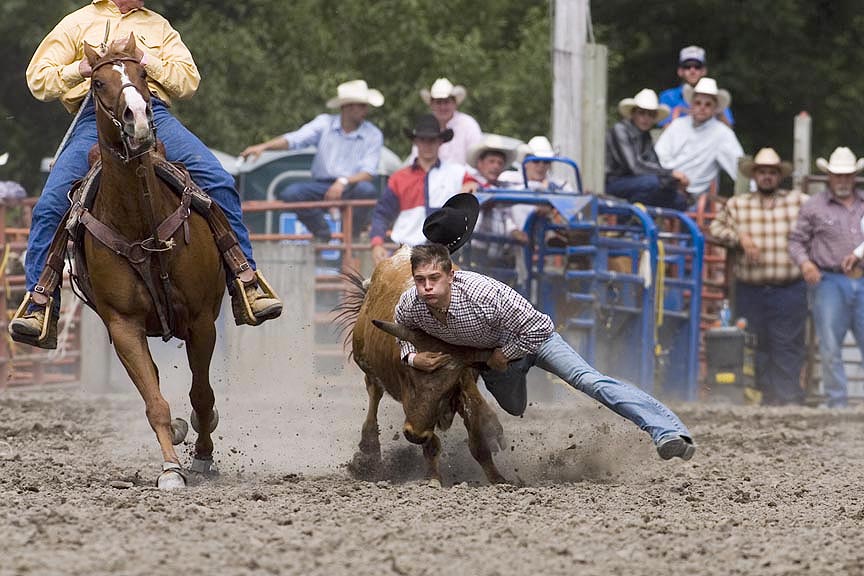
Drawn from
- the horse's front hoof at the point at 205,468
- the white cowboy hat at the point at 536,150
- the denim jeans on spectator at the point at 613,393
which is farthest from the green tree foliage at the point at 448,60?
the denim jeans on spectator at the point at 613,393

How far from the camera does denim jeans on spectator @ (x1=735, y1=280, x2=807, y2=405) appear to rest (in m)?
13.7

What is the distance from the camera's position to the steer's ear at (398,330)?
764 centimetres

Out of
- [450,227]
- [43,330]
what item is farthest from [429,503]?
[43,330]

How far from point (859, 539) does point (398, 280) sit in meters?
2.85

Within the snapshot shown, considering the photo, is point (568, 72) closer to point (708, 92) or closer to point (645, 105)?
point (645, 105)

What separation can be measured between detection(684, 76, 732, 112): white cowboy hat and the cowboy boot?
302 inches

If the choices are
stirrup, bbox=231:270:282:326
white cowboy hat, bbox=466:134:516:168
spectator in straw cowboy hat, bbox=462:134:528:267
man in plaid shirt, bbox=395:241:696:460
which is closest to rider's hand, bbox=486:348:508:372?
man in plaid shirt, bbox=395:241:696:460

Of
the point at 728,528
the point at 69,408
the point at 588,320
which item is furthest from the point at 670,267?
the point at 728,528

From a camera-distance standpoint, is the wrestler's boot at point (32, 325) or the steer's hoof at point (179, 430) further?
the steer's hoof at point (179, 430)

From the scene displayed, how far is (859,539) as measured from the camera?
6.29 meters

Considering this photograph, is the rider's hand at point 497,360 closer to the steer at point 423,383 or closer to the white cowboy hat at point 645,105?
the steer at point 423,383

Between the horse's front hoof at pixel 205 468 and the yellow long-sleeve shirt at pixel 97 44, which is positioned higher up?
the yellow long-sleeve shirt at pixel 97 44

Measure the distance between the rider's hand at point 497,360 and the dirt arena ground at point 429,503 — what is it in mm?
544

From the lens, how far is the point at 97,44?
826 cm
